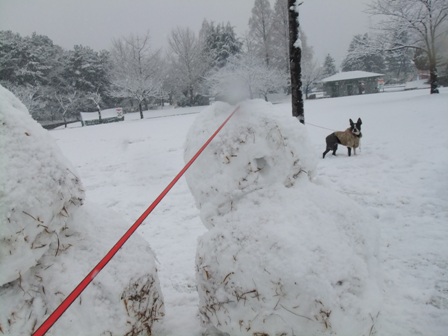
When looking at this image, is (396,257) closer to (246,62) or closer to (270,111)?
(270,111)

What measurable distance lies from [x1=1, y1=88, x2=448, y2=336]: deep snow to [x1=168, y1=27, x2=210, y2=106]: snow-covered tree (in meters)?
33.4

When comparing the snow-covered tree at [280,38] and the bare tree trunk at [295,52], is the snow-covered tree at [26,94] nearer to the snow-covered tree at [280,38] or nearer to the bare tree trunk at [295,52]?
the snow-covered tree at [280,38]

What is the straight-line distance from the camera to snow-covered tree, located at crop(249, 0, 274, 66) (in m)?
37.5

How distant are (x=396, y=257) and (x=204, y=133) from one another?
8.12 feet

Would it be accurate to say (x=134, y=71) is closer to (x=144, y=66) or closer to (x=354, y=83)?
(x=144, y=66)

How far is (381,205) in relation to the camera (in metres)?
4.53

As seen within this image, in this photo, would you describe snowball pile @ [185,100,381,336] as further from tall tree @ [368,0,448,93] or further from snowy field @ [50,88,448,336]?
tall tree @ [368,0,448,93]

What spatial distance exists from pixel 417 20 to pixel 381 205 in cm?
1939

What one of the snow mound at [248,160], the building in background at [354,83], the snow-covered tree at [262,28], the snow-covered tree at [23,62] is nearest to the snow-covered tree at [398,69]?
the building in background at [354,83]

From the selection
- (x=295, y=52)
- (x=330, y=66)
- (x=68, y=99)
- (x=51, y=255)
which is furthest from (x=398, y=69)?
(x=51, y=255)

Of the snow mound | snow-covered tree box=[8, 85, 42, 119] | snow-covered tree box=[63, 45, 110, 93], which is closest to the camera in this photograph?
the snow mound

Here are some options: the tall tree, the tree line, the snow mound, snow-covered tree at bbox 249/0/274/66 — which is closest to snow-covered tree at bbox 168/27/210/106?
the tree line

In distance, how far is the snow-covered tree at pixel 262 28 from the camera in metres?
37.5

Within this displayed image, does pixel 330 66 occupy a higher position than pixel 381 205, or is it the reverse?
pixel 330 66
